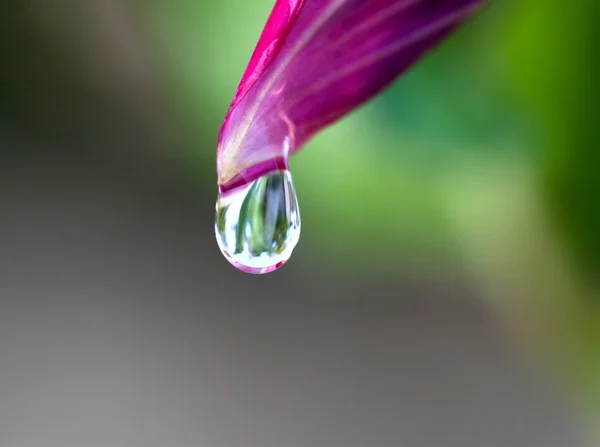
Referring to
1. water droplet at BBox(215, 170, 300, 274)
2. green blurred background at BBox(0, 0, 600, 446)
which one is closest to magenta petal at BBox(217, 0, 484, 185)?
water droplet at BBox(215, 170, 300, 274)

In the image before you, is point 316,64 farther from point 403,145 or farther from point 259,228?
point 403,145

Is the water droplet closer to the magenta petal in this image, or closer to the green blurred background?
the magenta petal

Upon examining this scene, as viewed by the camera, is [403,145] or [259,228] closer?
[259,228]

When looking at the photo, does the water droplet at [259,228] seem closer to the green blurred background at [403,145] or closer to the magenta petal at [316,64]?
the magenta petal at [316,64]

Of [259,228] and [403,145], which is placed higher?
[403,145]

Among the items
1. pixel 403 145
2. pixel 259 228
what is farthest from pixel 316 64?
pixel 403 145

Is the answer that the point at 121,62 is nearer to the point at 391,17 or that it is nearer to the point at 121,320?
the point at 121,320
